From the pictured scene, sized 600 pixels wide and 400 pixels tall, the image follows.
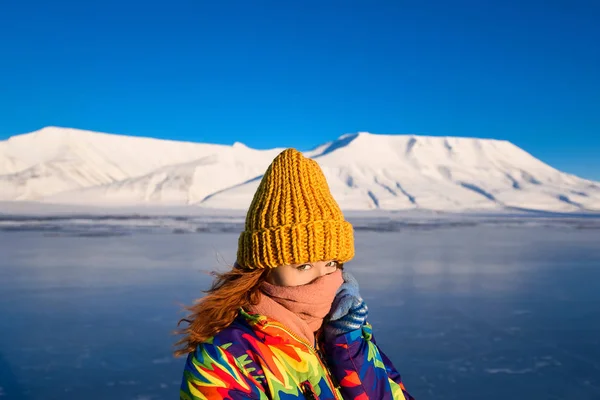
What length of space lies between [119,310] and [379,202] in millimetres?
37123

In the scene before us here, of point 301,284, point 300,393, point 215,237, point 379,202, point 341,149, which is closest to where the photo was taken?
point 300,393

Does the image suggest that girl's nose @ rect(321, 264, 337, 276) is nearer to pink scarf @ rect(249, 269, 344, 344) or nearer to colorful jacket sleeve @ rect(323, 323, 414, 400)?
pink scarf @ rect(249, 269, 344, 344)

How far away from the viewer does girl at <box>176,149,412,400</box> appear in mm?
1140

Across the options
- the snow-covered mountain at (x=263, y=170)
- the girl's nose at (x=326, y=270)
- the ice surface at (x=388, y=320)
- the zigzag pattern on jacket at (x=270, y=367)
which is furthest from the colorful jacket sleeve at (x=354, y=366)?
the snow-covered mountain at (x=263, y=170)

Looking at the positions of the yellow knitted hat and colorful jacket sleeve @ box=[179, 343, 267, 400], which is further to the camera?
the yellow knitted hat

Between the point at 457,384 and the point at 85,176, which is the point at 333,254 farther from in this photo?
the point at 85,176

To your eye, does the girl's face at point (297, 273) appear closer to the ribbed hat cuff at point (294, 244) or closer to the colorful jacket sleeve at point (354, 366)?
the ribbed hat cuff at point (294, 244)

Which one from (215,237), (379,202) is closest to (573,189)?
(379,202)

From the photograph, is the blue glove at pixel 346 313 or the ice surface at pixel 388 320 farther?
the ice surface at pixel 388 320

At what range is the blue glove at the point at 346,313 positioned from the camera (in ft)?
4.12

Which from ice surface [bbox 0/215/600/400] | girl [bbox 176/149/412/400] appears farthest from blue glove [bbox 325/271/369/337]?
ice surface [bbox 0/215/600/400]

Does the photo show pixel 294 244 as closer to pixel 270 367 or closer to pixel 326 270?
pixel 326 270

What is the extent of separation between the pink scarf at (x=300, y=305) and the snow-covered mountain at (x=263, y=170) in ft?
120

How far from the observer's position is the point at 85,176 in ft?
169
